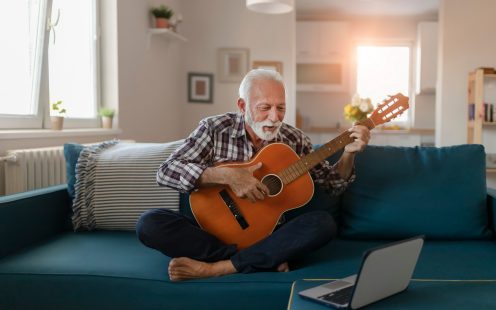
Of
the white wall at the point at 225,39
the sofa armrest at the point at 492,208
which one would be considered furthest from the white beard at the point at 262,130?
the white wall at the point at 225,39

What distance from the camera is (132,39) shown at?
13.2 ft

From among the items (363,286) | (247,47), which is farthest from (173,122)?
(363,286)

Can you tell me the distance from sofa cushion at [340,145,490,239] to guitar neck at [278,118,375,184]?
0.83 feet

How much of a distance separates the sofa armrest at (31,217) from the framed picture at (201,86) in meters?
3.26

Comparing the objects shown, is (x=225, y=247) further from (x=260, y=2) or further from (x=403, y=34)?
(x=403, y=34)

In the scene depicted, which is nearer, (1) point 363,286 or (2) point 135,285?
(1) point 363,286

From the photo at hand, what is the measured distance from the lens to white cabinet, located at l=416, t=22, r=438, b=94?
6594 mm

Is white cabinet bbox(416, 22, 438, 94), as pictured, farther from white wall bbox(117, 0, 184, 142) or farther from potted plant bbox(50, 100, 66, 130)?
potted plant bbox(50, 100, 66, 130)

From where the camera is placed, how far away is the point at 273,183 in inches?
72.2

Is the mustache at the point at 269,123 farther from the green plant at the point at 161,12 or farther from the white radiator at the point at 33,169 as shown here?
the green plant at the point at 161,12

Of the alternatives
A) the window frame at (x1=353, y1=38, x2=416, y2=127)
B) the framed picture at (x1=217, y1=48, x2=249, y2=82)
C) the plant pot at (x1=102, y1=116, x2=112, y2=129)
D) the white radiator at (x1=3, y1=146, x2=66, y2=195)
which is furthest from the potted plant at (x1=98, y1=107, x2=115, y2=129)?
the window frame at (x1=353, y1=38, x2=416, y2=127)

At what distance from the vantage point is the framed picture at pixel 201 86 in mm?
5414

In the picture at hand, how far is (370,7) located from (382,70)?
3.54 ft

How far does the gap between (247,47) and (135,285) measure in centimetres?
411
